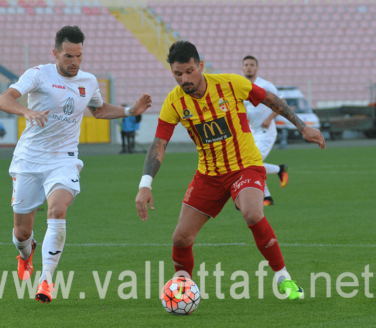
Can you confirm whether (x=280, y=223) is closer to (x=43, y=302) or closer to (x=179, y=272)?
(x=179, y=272)

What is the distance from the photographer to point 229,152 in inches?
184

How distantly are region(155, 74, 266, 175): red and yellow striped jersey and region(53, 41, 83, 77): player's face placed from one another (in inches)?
32.9

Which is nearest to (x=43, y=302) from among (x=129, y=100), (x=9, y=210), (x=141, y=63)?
(x=9, y=210)

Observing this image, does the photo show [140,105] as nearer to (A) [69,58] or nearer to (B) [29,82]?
(A) [69,58]

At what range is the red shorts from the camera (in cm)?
461

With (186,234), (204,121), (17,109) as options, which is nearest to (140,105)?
(204,121)

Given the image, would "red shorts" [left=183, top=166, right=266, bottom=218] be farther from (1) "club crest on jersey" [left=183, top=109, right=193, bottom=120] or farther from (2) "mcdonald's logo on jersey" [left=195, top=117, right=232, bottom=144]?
(1) "club crest on jersey" [left=183, top=109, right=193, bottom=120]

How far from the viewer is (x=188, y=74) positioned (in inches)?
175

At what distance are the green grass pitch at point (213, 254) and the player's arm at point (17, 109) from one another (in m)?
1.27

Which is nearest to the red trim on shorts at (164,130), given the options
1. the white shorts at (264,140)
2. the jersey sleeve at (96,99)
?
the jersey sleeve at (96,99)

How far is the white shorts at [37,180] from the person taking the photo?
4867mm

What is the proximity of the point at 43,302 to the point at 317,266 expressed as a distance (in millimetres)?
2323

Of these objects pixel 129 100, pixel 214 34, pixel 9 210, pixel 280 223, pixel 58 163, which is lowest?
pixel 129 100

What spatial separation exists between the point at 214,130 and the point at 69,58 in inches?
50.1
